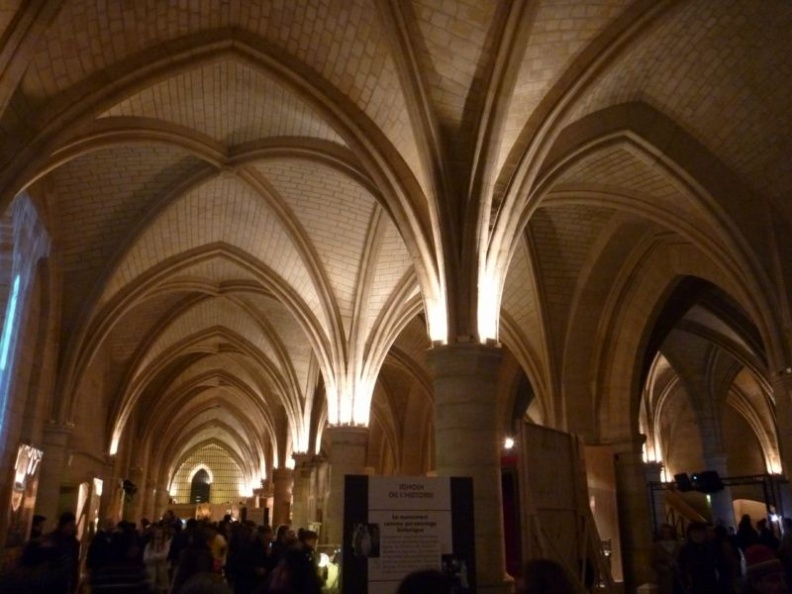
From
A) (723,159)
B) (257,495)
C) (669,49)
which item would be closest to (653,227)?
(723,159)

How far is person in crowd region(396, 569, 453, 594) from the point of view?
1.98 m

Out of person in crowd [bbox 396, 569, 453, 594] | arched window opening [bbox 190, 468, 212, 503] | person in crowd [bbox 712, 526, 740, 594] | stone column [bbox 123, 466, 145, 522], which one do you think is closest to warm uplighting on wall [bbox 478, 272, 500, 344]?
person in crowd [bbox 712, 526, 740, 594]

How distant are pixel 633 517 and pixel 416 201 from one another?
779cm

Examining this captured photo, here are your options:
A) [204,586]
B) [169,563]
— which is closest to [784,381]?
[169,563]

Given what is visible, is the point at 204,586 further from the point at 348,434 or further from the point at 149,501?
the point at 149,501

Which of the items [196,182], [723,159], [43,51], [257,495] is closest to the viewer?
[43,51]

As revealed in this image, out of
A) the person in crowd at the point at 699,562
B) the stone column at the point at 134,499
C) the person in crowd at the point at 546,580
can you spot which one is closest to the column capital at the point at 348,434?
the person in crowd at the point at 699,562

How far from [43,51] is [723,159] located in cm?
945

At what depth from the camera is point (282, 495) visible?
25547 mm

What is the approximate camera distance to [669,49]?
9195 millimetres

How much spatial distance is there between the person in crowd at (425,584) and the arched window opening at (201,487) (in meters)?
44.0

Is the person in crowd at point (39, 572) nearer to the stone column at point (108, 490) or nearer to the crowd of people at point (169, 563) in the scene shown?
the crowd of people at point (169, 563)

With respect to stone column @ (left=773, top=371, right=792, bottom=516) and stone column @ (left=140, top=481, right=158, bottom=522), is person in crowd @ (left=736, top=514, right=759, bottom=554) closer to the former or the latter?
stone column @ (left=773, top=371, right=792, bottom=516)

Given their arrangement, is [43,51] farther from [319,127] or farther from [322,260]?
[322,260]
